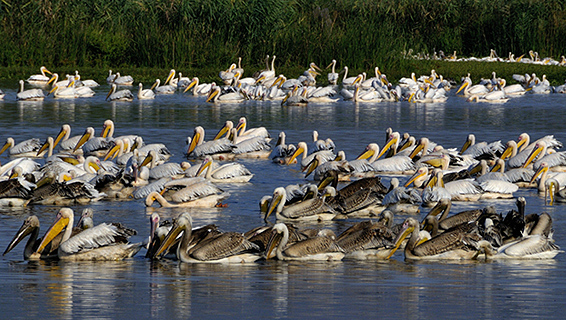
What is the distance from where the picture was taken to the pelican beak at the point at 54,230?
29.0 feet

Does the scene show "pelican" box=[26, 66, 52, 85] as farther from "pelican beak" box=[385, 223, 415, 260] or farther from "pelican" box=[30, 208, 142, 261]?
"pelican beak" box=[385, 223, 415, 260]

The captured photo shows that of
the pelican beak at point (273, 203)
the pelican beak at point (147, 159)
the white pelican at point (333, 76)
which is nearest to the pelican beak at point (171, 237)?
the pelican beak at point (273, 203)

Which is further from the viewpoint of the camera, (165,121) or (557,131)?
(165,121)

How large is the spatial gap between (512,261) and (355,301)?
89.5 inches

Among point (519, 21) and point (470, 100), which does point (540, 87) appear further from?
point (519, 21)

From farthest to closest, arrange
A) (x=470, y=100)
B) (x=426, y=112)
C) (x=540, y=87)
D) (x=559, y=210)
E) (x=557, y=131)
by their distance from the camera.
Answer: (x=540, y=87) < (x=470, y=100) < (x=426, y=112) < (x=557, y=131) < (x=559, y=210)

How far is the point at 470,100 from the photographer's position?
95.4 feet

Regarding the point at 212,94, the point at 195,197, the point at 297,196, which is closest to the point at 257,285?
the point at 297,196

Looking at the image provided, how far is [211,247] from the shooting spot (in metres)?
8.61

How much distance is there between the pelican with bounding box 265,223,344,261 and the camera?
28.5ft

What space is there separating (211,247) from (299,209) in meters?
2.30

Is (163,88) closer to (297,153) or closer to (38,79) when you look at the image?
(38,79)

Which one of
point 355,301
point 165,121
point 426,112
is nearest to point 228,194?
point 355,301

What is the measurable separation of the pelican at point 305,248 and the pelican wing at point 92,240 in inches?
53.0
